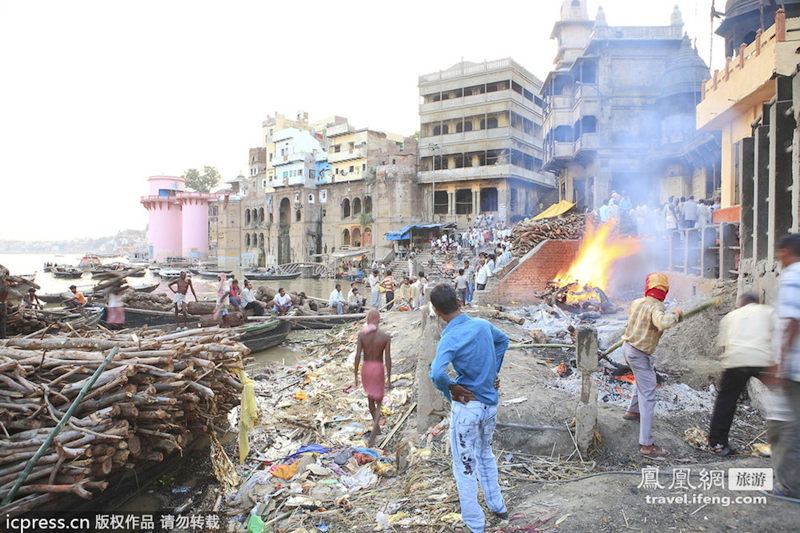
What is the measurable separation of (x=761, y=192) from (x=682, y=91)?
19034 mm

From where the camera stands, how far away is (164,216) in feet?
212

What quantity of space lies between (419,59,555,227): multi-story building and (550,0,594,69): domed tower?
929 centimetres

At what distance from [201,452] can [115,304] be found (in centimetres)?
603

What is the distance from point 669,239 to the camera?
1377 cm

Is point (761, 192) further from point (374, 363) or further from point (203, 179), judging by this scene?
point (203, 179)

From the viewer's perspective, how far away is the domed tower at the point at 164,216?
210 feet

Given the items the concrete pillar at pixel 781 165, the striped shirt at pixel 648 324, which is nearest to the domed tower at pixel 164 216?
the concrete pillar at pixel 781 165

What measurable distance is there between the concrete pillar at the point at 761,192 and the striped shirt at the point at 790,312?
4.92m

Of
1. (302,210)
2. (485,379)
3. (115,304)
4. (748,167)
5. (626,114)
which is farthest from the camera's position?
(302,210)

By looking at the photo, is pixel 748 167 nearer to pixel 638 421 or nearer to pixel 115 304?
pixel 638 421

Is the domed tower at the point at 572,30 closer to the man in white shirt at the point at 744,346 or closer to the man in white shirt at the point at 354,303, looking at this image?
the man in white shirt at the point at 354,303

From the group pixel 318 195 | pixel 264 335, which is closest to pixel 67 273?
pixel 318 195

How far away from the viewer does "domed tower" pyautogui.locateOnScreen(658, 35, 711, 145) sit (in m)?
22.5

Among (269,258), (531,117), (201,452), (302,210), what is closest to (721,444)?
(201,452)
